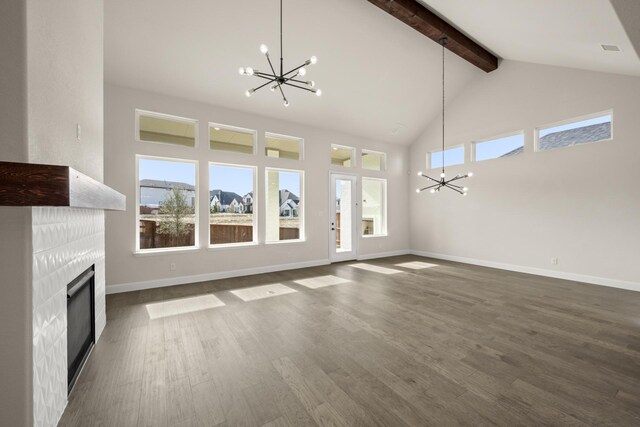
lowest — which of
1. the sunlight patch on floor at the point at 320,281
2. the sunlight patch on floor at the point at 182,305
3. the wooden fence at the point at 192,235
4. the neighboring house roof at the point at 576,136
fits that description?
the sunlight patch on floor at the point at 320,281

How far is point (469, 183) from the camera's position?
694 cm

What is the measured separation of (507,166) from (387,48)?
12.9 feet

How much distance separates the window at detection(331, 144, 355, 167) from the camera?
23.8 feet

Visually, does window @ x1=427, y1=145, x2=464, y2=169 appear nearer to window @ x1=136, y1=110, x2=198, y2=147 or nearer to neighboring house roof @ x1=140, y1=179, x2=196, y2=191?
window @ x1=136, y1=110, x2=198, y2=147

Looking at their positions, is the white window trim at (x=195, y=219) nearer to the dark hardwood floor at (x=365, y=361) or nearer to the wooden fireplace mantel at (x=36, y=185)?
the dark hardwood floor at (x=365, y=361)

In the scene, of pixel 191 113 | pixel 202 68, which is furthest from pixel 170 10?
pixel 191 113

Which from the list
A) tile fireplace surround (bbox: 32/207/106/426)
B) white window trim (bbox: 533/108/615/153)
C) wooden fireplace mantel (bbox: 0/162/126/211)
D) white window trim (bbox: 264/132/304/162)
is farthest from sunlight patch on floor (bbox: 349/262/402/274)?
wooden fireplace mantel (bbox: 0/162/126/211)

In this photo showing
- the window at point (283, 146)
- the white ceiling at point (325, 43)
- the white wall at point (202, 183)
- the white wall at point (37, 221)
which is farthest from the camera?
the window at point (283, 146)

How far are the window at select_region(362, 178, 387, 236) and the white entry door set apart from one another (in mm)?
509

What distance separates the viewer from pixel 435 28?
15.7 ft

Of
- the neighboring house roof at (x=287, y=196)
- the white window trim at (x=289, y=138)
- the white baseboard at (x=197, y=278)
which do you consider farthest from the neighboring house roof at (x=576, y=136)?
the white baseboard at (x=197, y=278)

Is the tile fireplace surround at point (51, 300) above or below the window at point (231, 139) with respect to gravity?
below

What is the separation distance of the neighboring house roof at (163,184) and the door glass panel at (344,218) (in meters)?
3.80

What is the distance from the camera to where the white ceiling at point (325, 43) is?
3.76 meters
